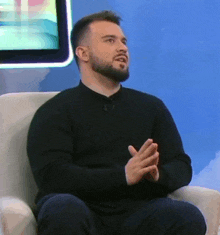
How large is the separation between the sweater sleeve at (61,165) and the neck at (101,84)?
0.57 feet

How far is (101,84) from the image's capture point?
1689mm

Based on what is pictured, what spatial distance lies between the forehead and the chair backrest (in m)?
0.36

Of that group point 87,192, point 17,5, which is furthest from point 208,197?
point 17,5

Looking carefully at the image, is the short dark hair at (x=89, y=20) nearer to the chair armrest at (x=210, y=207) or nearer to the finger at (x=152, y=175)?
the finger at (x=152, y=175)

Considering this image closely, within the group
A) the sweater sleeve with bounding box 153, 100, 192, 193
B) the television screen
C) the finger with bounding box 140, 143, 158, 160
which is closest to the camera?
the finger with bounding box 140, 143, 158, 160

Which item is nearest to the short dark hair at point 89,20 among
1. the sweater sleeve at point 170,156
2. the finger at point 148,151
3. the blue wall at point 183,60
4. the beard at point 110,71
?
the beard at point 110,71

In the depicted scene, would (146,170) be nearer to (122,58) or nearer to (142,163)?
Result: (142,163)

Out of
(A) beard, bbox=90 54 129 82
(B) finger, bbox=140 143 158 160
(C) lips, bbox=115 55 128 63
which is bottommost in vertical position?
(B) finger, bbox=140 143 158 160

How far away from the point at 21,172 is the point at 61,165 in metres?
0.28

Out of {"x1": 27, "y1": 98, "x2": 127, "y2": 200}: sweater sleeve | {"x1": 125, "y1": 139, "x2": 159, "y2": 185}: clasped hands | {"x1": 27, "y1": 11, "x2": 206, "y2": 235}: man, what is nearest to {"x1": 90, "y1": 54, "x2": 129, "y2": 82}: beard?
{"x1": 27, "y1": 11, "x2": 206, "y2": 235}: man

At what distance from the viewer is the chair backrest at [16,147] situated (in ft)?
5.25

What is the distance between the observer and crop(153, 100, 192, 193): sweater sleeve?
1.50 m

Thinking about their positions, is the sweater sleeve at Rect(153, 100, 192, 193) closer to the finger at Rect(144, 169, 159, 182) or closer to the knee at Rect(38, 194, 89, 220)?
the finger at Rect(144, 169, 159, 182)

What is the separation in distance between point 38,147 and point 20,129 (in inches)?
9.5
